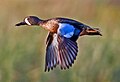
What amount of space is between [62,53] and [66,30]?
15 cm

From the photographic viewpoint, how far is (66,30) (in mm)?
6492

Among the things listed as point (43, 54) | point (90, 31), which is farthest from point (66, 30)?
point (43, 54)

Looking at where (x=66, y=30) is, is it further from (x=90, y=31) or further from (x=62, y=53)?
(x=90, y=31)

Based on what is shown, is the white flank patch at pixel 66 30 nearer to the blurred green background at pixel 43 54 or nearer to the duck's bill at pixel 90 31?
the duck's bill at pixel 90 31

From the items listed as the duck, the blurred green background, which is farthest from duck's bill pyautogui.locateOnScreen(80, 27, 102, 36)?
the blurred green background

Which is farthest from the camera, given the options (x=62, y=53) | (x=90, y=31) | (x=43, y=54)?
(x=43, y=54)

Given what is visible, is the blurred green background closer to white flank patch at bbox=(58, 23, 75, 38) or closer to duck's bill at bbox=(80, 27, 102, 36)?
duck's bill at bbox=(80, 27, 102, 36)

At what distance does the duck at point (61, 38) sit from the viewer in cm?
644

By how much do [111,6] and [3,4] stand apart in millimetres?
900

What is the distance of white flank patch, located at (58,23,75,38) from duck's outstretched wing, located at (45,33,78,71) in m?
0.03

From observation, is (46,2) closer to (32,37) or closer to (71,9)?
(71,9)

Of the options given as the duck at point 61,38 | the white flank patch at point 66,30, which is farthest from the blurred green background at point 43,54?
the white flank patch at point 66,30

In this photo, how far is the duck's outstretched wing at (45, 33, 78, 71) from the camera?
6418 mm

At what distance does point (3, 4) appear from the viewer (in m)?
8.13
